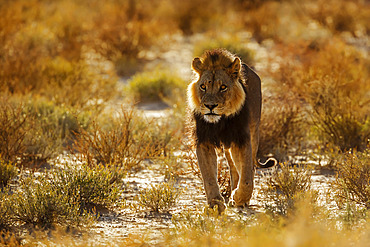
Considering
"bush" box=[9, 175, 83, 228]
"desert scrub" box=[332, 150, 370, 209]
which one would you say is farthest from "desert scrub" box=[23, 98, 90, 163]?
A: "desert scrub" box=[332, 150, 370, 209]

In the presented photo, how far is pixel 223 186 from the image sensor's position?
748cm

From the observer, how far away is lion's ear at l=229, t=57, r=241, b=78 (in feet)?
20.9

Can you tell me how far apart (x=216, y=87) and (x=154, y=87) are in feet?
26.0

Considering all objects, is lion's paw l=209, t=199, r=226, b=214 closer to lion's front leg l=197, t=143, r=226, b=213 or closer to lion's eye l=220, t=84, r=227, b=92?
lion's front leg l=197, t=143, r=226, b=213

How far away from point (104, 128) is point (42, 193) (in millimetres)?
4174

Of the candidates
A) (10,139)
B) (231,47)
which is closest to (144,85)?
(231,47)

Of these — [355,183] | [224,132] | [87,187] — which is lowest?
[87,187]

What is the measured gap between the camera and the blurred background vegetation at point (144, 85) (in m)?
8.55

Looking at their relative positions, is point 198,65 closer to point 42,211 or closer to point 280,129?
point 42,211

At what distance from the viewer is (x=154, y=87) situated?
14023mm

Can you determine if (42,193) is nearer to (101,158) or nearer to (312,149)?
(101,158)

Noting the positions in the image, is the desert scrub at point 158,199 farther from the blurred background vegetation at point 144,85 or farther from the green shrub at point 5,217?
the green shrub at point 5,217

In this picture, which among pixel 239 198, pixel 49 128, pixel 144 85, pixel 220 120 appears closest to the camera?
pixel 220 120

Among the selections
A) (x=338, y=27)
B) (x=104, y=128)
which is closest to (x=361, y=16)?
(x=338, y=27)
